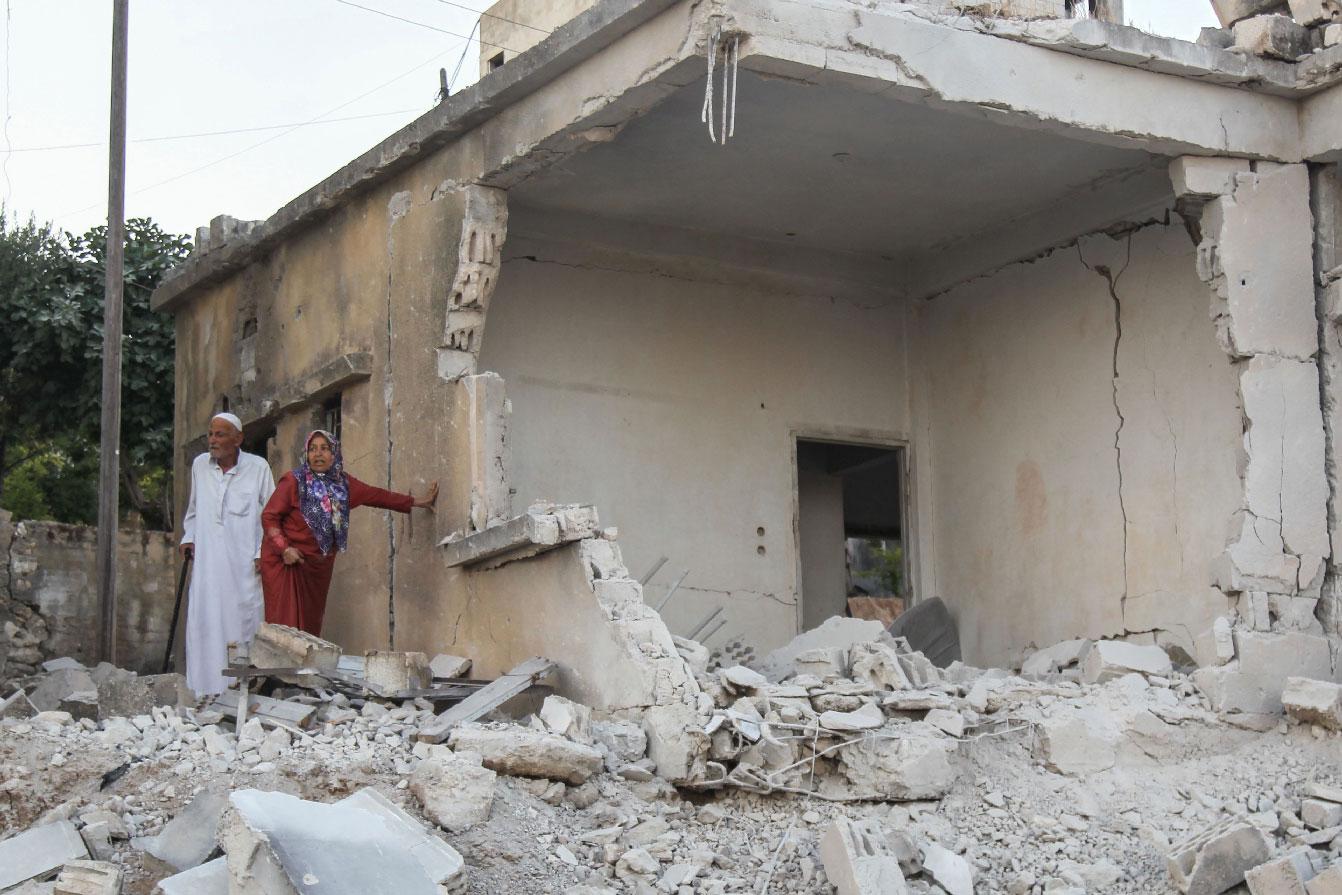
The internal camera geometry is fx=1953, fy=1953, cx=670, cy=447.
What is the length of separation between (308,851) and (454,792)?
1.20 m

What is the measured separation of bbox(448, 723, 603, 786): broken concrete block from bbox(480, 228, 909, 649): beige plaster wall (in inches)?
139

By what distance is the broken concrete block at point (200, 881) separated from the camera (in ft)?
23.4

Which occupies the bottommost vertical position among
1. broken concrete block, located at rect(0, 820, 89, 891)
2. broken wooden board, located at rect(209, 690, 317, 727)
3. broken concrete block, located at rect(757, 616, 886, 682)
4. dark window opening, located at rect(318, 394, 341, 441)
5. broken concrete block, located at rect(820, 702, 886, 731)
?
broken concrete block, located at rect(0, 820, 89, 891)

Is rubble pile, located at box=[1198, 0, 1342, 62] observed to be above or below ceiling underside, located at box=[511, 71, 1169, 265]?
above

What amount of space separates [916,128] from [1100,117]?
3.65 feet

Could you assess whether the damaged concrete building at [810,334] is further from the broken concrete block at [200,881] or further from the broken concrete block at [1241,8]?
the broken concrete block at [200,881]

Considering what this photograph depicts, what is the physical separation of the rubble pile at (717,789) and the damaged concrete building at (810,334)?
0.58m

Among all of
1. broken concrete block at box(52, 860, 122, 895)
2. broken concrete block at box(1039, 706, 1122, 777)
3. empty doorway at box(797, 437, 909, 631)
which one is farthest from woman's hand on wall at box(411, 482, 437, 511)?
broken concrete block at box(52, 860, 122, 895)

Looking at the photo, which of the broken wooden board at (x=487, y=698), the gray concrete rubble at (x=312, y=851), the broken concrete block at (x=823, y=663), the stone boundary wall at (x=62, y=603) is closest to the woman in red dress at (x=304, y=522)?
the broken wooden board at (x=487, y=698)

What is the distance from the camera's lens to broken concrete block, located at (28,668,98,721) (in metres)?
9.45

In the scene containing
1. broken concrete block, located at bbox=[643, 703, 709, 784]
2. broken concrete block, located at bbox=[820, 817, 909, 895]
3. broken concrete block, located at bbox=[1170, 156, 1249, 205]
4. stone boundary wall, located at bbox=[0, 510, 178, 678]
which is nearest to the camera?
broken concrete block, located at bbox=[820, 817, 909, 895]

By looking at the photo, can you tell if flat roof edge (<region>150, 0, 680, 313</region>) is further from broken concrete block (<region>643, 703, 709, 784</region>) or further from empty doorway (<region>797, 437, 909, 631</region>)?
empty doorway (<region>797, 437, 909, 631</region>)

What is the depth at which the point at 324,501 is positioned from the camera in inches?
440

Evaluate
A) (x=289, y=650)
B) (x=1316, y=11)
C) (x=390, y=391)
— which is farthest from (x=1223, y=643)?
(x=390, y=391)
